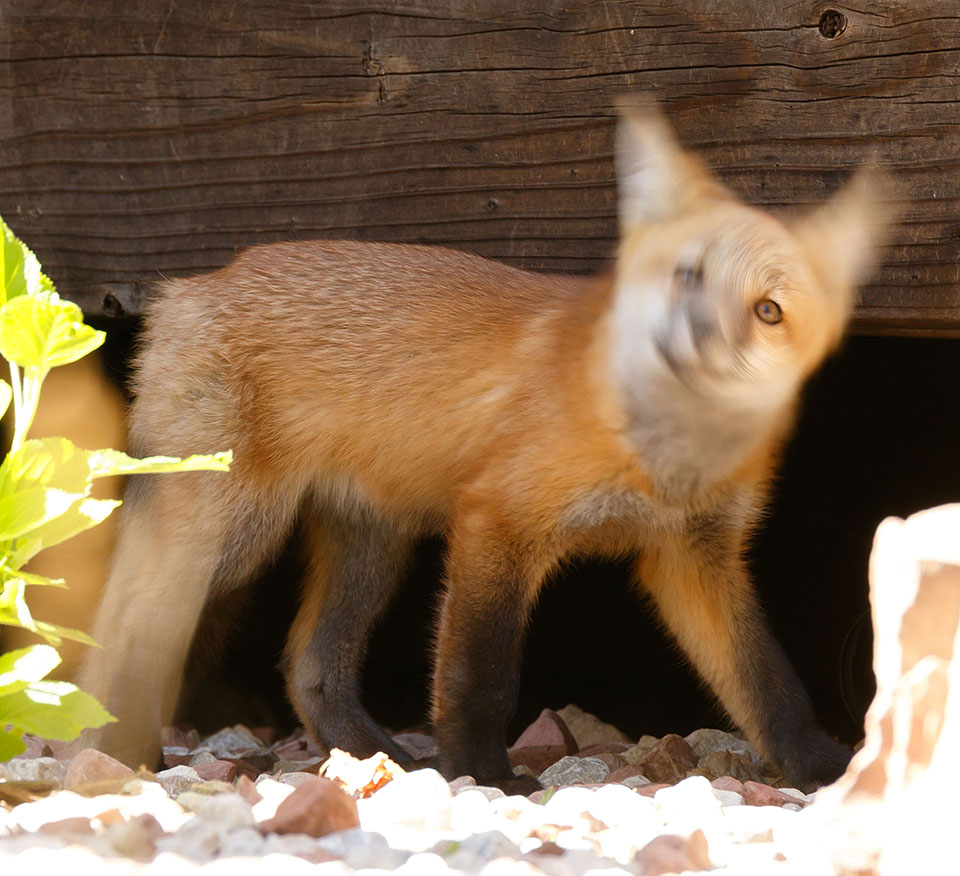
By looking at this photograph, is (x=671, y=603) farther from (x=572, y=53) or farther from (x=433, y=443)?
(x=572, y=53)

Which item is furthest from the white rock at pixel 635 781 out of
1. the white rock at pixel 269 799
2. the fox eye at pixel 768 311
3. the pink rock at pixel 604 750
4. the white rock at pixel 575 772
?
the fox eye at pixel 768 311

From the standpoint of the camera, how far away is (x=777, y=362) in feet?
9.00

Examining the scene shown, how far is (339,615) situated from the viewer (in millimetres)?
3838

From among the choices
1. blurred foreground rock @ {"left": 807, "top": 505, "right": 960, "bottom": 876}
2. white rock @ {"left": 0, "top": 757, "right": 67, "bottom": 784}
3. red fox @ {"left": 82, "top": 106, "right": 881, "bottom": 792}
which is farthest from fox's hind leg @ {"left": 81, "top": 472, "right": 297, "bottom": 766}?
blurred foreground rock @ {"left": 807, "top": 505, "right": 960, "bottom": 876}

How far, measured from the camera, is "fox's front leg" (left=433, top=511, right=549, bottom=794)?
2.87 metres

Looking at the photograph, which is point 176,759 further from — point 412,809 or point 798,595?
point 798,595

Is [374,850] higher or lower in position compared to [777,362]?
lower

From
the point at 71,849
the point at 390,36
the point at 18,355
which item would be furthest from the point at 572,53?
the point at 71,849

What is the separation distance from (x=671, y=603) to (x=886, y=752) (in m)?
1.80

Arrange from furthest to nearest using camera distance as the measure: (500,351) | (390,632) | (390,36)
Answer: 1. (390,632)
2. (390,36)
3. (500,351)

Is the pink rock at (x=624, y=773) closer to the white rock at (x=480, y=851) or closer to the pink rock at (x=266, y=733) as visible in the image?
the white rock at (x=480, y=851)

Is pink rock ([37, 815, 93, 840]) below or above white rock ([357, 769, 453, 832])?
above

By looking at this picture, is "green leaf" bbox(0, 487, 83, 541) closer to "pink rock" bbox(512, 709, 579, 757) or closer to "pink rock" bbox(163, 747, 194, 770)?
"pink rock" bbox(163, 747, 194, 770)

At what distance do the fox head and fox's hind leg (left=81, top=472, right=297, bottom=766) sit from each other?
122 centimetres
